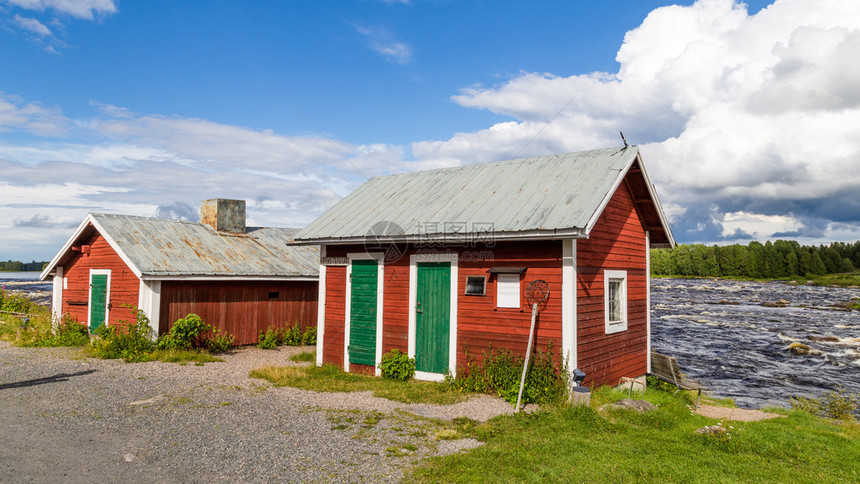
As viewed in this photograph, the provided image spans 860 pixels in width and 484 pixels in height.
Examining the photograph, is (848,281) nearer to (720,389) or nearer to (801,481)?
(720,389)

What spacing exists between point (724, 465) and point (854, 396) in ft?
37.5

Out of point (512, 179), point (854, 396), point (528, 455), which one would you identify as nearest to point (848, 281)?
point (854, 396)

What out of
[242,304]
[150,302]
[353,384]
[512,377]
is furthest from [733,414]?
[150,302]

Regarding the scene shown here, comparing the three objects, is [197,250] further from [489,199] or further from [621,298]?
[621,298]

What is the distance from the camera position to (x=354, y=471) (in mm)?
6363

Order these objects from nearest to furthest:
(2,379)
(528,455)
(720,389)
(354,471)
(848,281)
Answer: (354,471) → (528,455) → (2,379) → (720,389) → (848,281)

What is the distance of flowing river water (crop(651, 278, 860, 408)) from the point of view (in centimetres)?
1670

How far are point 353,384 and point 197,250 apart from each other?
30.9ft

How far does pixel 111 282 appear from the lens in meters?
17.1

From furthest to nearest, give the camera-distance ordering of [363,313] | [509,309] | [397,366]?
[363,313] < [397,366] < [509,309]

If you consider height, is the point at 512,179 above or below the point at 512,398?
above

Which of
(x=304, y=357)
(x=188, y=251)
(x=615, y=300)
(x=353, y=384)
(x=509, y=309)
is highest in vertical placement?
(x=188, y=251)

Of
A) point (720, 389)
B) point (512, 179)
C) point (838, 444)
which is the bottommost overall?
point (720, 389)

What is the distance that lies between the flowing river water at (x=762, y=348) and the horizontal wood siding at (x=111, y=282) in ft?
58.8
